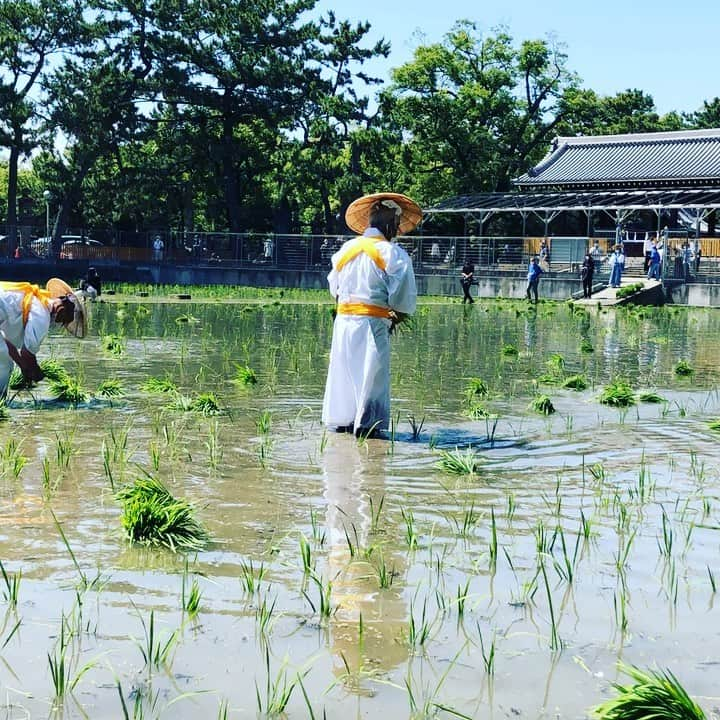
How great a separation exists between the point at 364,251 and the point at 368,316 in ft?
1.62

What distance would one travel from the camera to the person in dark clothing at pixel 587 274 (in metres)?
37.7

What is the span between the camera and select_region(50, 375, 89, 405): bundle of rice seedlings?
10672 mm

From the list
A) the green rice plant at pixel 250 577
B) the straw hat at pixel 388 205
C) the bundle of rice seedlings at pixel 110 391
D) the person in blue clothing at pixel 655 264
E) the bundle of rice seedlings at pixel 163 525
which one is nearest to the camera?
the green rice plant at pixel 250 577

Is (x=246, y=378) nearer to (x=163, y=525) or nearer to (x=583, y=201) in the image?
(x=163, y=525)

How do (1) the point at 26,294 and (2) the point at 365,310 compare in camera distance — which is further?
(1) the point at 26,294

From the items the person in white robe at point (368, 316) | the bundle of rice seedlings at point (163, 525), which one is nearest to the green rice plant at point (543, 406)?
the person in white robe at point (368, 316)

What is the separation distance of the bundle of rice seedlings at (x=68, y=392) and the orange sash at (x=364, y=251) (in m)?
2.87

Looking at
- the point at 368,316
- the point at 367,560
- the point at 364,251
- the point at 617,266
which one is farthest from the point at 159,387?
the point at 617,266

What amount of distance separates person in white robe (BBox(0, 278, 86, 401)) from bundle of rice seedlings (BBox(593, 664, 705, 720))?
7.09m

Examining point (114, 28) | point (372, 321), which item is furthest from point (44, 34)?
point (372, 321)

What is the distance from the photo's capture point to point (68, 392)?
1068 centimetres

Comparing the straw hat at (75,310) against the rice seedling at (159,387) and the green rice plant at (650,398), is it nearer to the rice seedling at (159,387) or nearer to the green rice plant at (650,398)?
the rice seedling at (159,387)

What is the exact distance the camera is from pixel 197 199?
189 feet

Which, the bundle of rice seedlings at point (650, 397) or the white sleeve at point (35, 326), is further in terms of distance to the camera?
the bundle of rice seedlings at point (650, 397)
